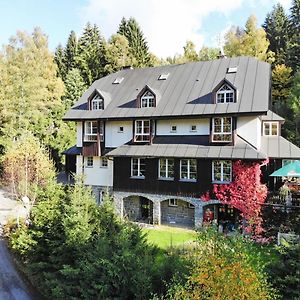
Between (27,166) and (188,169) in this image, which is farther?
(27,166)

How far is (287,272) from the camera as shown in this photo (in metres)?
10.6

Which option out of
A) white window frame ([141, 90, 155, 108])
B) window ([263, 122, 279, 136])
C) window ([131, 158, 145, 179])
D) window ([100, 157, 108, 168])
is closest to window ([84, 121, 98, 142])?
window ([100, 157, 108, 168])

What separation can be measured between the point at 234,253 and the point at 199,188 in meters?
14.2

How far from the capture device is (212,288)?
8.95 metres

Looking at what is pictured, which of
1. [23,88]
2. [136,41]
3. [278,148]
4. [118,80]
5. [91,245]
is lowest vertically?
[91,245]

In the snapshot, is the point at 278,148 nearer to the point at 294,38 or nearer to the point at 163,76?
the point at 163,76

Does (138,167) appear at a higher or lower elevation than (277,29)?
lower

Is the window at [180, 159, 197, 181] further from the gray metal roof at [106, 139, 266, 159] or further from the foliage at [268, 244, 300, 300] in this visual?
the foliage at [268, 244, 300, 300]

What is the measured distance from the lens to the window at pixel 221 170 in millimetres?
22922

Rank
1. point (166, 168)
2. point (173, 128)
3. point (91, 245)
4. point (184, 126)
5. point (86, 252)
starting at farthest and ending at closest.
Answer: point (173, 128) < point (184, 126) < point (166, 168) < point (91, 245) < point (86, 252)

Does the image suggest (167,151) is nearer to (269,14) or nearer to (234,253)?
(234,253)

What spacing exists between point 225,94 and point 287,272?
599 inches

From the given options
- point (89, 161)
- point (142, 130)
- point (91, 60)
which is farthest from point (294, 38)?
point (89, 161)

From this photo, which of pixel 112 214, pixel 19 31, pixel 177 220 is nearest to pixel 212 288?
pixel 112 214
